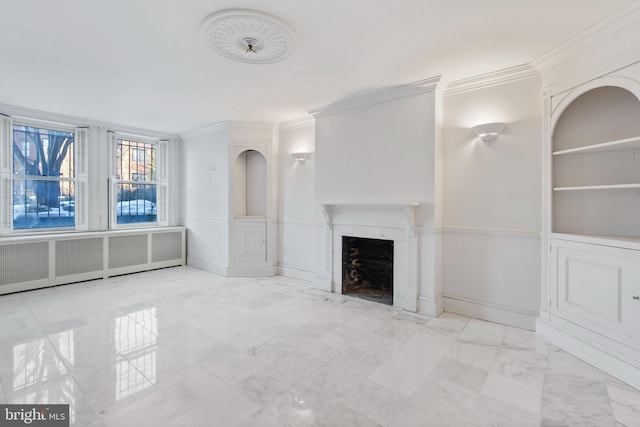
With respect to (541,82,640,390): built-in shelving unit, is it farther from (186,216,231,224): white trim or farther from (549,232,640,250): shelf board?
(186,216,231,224): white trim

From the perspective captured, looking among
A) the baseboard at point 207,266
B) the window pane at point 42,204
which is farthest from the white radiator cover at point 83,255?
the window pane at point 42,204

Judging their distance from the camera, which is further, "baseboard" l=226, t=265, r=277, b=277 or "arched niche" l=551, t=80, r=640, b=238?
"baseboard" l=226, t=265, r=277, b=277

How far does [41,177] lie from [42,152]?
1.34ft

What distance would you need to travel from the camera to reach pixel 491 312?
3287mm

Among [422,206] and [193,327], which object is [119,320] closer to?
[193,327]

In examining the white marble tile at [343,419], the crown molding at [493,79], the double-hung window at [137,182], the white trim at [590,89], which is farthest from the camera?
the double-hung window at [137,182]

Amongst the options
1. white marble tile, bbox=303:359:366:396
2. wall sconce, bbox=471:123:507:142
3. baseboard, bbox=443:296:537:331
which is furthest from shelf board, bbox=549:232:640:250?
white marble tile, bbox=303:359:366:396

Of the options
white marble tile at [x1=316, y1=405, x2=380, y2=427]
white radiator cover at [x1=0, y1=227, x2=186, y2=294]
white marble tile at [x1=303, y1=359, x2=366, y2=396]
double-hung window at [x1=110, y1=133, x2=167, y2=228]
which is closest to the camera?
white marble tile at [x1=316, y1=405, x2=380, y2=427]

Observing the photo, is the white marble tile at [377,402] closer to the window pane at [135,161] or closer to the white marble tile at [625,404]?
the white marble tile at [625,404]

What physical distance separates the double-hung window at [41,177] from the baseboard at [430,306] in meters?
5.52

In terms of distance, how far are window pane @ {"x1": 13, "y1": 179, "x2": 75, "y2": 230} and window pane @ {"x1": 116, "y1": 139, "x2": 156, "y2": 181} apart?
2.76 feet

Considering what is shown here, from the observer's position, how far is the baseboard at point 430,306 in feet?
11.2

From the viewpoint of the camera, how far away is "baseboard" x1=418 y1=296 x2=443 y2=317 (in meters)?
3.41

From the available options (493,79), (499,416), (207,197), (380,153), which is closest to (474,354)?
(499,416)
